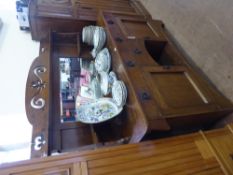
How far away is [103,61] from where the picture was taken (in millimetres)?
1208

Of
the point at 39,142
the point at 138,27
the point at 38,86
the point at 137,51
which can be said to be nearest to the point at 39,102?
the point at 38,86

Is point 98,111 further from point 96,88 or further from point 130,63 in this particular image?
point 130,63

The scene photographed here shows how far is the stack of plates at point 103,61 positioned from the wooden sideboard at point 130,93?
38 millimetres

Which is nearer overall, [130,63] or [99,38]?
[130,63]

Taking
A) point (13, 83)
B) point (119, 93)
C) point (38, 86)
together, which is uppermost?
point (13, 83)

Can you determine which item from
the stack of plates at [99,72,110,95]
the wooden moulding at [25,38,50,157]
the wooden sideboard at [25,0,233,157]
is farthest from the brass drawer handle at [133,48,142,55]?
the wooden moulding at [25,38,50,157]

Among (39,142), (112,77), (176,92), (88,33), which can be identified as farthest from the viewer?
(88,33)

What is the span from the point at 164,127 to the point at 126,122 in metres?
0.21

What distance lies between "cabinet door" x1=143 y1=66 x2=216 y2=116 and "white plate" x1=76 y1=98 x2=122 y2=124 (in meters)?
0.21

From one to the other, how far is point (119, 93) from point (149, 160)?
365mm

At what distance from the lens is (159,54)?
142cm

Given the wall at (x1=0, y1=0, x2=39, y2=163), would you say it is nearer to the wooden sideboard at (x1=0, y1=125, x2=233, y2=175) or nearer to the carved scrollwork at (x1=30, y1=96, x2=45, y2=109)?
the carved scrollwork at (x1=30, y1=96, x2=45, y2=109)

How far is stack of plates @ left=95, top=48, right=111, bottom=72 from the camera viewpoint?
1.20 m

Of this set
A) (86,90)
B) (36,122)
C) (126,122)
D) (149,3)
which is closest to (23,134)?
(36,122)
